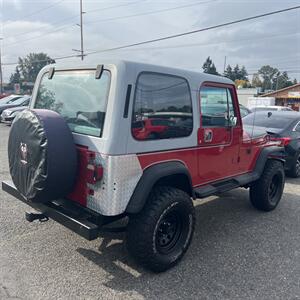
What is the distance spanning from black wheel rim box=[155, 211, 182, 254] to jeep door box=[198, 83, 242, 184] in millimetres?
635

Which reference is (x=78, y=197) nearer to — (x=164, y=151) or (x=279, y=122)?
(x=164, y=151)

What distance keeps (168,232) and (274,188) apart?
2.63 m

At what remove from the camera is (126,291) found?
2.95 meters

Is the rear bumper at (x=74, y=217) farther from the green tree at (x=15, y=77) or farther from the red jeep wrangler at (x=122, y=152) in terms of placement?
the green tree at (x=15, y=77)

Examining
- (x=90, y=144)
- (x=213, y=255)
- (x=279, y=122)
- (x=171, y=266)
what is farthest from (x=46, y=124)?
(x=279, y=122)

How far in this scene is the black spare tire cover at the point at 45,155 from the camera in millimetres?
2824

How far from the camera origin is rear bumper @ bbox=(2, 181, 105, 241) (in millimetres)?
2855

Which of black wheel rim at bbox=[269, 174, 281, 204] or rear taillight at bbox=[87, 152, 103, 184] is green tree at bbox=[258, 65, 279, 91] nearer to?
black wheel rim at bbox=[269, 174, 281, 204]

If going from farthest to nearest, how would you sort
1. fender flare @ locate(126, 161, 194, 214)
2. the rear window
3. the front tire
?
1. the rear window
2. the front tire
3. fender flare @ locate(126, 161, 194, 214)

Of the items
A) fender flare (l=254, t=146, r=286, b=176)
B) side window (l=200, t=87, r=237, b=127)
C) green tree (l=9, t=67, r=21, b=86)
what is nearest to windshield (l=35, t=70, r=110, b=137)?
side window (l=200, t=87, r=237, b=127)

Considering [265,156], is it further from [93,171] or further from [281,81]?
[281,81]

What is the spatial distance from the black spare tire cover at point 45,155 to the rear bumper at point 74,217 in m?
0.23

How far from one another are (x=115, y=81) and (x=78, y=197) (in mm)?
1194

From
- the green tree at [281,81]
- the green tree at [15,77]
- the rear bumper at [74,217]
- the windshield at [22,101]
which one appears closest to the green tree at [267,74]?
the green tree at [281,81]
